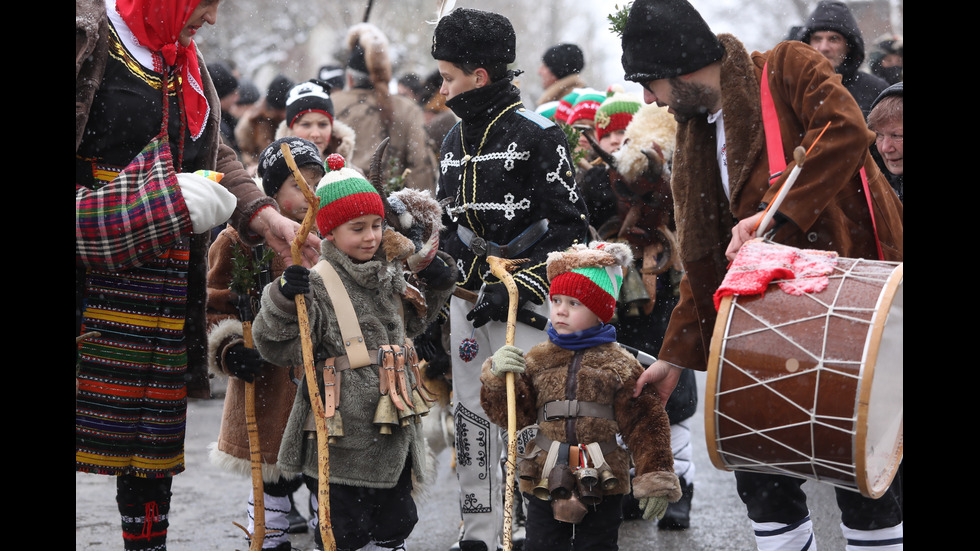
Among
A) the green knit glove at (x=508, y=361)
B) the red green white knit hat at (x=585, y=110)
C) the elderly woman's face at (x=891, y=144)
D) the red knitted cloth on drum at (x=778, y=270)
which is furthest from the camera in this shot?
the red green white knit hat at (x=585, y=110)

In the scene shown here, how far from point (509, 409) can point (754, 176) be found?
1205 mm

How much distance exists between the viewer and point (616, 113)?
641 cm

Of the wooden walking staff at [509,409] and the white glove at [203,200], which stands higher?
the white glove at [203,200]

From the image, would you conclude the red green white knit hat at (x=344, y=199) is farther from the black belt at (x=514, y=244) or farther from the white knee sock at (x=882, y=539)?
the white knee sock at (x=882, y=539)

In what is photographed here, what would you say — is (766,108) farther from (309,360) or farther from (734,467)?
(309,360)

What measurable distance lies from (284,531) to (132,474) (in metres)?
1.30

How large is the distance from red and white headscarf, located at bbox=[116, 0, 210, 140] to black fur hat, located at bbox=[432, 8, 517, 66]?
3.84 ft

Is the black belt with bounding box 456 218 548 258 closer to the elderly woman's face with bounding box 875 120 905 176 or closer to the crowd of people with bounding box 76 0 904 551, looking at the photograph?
the crowd of people with bounding box 76 0 904 551

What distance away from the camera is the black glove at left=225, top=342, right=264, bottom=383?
431 cm

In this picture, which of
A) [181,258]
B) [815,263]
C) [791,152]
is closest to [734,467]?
[815,263]

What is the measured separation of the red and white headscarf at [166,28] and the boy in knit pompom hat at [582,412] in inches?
61.0

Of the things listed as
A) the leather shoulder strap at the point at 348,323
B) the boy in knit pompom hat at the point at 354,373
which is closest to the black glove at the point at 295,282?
the boy in knit pompom hat at the point at 354,373

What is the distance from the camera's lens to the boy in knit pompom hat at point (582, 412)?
12.3 feet

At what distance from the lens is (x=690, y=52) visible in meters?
3.49
